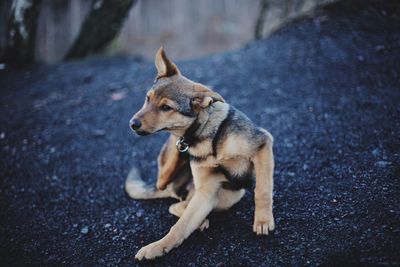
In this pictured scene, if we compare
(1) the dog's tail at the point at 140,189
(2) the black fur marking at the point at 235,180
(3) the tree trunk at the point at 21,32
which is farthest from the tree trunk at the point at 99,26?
(2) the black fur marking at the point at 235,180

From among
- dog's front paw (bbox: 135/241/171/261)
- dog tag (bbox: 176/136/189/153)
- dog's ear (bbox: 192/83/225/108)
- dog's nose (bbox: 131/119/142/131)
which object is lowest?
dog's front paw (bbox: 135/241/171/261)

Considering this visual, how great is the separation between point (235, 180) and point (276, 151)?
1.57 metres

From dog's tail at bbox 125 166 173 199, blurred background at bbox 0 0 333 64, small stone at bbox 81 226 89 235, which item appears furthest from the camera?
blurred background at bbox 0 0 333 64

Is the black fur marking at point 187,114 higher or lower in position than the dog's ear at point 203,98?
lower

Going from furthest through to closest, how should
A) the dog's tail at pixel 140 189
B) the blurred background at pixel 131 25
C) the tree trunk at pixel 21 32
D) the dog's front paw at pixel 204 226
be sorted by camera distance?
the blurred background at pixel 131 25
the tree trunk at pixel 21 32
the dog's tail at pixel 140 189
the dog's front paw at pixel 204 226

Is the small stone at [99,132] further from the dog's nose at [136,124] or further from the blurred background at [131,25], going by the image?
the blurred background at [131,25]

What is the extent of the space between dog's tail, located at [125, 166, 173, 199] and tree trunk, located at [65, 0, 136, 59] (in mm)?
4907

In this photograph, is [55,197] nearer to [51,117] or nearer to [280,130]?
[51,117]

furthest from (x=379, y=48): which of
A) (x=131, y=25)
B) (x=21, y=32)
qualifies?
(x=131, y=25)

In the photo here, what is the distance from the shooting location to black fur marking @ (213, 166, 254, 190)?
3526 mm

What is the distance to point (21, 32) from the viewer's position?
25.4 ft

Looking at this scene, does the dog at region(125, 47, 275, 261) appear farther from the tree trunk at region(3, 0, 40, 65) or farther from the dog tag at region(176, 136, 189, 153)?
the tree trunk at region(3, 0, 40, 65)

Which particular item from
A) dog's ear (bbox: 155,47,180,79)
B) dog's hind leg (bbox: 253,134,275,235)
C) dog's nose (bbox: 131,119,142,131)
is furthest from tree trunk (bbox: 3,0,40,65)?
dog's hind leg (bbox: 253,134,275,235)

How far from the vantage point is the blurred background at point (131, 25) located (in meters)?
7.96
